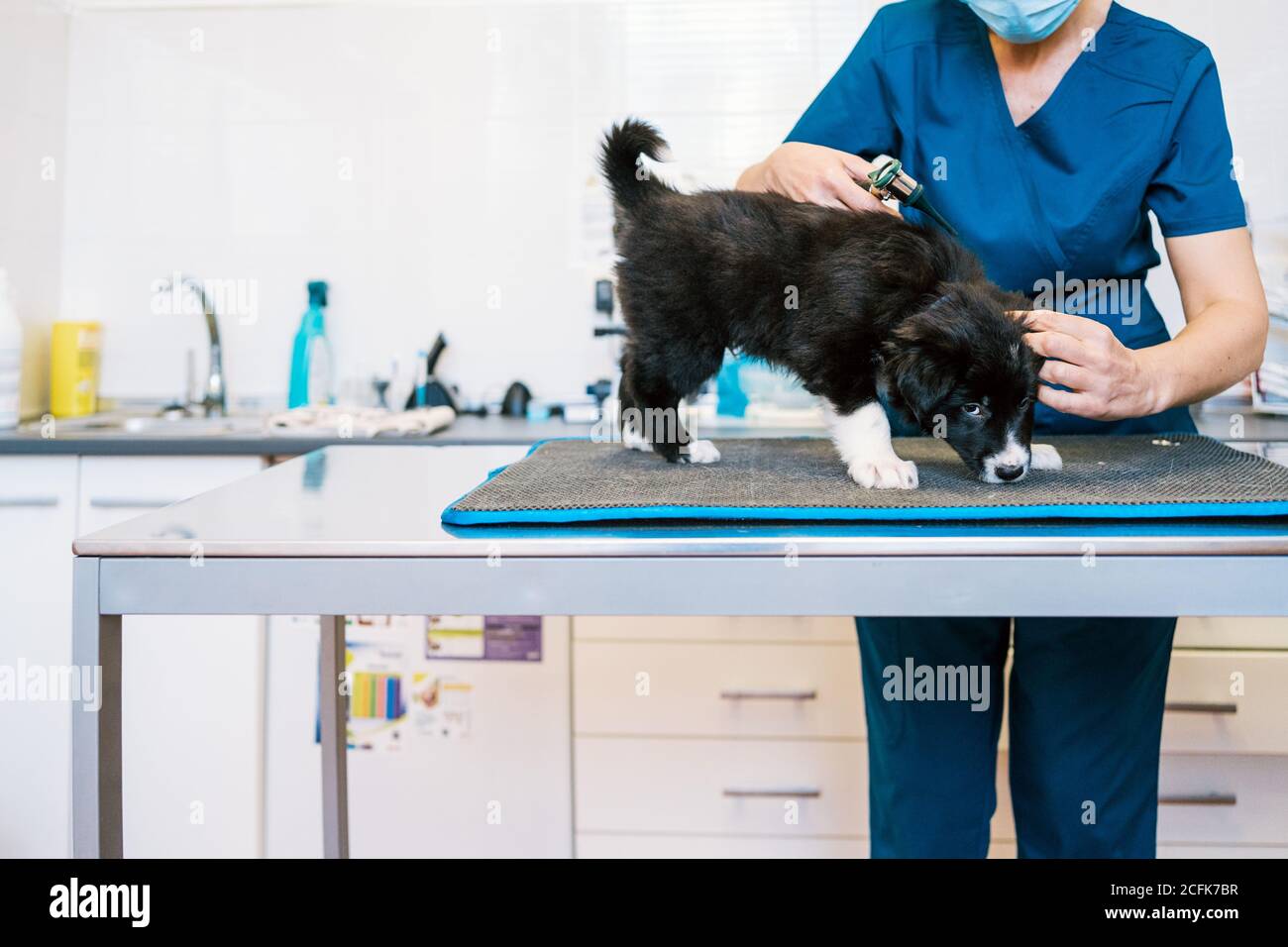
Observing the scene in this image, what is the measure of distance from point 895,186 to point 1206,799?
1.40 m

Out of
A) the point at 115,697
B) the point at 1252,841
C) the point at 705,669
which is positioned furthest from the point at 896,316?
the point at 1252,841

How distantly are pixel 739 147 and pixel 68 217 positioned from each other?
1.59 m

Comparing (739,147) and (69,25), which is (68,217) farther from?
(739,147)

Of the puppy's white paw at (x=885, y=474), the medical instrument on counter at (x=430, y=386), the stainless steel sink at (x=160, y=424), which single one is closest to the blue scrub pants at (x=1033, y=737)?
the puppy's white paw at (x=885, y=474)

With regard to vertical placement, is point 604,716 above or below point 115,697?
below

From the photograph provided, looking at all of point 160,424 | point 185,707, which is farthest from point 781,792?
point 160,424

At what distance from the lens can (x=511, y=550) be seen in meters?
0.82

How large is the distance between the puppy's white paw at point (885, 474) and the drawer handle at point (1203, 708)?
3.85ft

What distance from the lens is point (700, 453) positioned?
4.01 ft

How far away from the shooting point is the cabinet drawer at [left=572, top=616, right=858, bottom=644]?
6.51 feet

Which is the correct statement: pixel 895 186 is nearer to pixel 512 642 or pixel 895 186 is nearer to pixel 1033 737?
pixel 1033 737

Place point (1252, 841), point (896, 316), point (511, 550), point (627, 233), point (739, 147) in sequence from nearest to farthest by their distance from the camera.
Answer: point (511, 550), point (896, 316), point (627, 233), point (1252, 841), point (739, 147)

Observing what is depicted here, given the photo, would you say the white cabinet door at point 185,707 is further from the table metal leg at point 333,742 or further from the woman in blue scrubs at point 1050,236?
the woman in blue scrubs at point 1050,236

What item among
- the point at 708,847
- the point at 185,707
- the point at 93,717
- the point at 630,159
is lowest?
the point at 708,847
